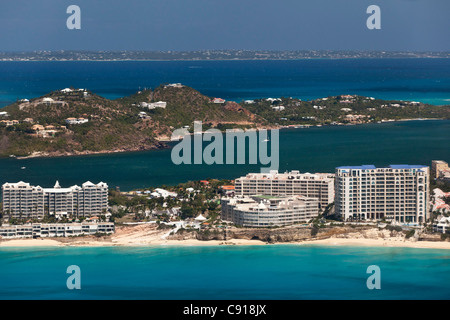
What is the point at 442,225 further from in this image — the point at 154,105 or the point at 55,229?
the point at 154,105

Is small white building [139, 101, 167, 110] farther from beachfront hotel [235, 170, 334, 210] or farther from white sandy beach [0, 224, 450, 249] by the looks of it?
white sandy beach [0, 224, 450, 249]

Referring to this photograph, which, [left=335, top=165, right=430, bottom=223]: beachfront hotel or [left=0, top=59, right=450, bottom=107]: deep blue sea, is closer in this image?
[left=335, top=165, right=430, bottom=223]: beachfront hotel

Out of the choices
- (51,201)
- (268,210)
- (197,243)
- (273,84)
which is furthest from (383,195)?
(273,84)

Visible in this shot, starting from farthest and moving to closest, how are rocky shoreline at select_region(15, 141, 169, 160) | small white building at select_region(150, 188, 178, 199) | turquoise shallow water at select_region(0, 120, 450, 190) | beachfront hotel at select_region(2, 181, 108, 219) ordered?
rocky shoreline at select_region(15, 141, 169, 160)
turquoise shallow water at select_region(0, 120, 450, 190)
small white building at select_region(150, 188, 178, 199)
beachfront hotel at select_region(2, 181, 108, 219)

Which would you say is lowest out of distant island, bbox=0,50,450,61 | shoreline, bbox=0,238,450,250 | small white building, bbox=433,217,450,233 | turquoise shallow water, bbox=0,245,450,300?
turquoise shallow water, bbox=0,245,450,300

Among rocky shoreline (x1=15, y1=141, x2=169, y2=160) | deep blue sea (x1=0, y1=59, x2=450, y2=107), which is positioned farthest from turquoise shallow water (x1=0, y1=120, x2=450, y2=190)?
deep blue sea (x1=0, y1=59, x2=450, y2=107)

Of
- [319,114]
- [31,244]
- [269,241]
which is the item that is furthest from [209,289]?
[319,114]
